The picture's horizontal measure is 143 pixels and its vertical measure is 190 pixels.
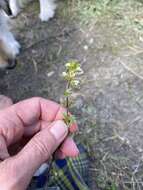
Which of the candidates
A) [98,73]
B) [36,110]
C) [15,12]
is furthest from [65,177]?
[15,12]

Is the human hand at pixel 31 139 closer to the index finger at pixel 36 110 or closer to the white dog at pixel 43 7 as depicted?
the index finger at pixel 36 110

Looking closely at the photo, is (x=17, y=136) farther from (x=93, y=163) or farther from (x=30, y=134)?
(x=93, y=163)

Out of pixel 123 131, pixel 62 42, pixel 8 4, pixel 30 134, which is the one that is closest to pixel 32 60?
pixel 62 42

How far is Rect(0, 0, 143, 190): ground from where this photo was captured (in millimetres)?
2416

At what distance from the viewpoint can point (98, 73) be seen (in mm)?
2770

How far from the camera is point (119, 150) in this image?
2432mm

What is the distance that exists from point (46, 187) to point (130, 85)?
2.72 ft

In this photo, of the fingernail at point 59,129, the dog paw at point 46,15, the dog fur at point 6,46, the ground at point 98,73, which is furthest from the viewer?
the dog paw at point 46,15

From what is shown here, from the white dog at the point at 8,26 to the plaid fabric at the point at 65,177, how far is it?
874 millimetres

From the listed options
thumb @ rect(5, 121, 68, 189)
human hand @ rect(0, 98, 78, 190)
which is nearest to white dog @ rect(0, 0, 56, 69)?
human hand @ rect(0, 98, 78, 190)

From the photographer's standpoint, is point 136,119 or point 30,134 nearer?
point 30,134

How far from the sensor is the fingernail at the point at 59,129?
1.73m

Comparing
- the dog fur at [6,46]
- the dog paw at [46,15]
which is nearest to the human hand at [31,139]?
the dog fur at [6,46]

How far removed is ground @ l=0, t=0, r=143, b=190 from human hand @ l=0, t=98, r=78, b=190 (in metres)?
0.53
